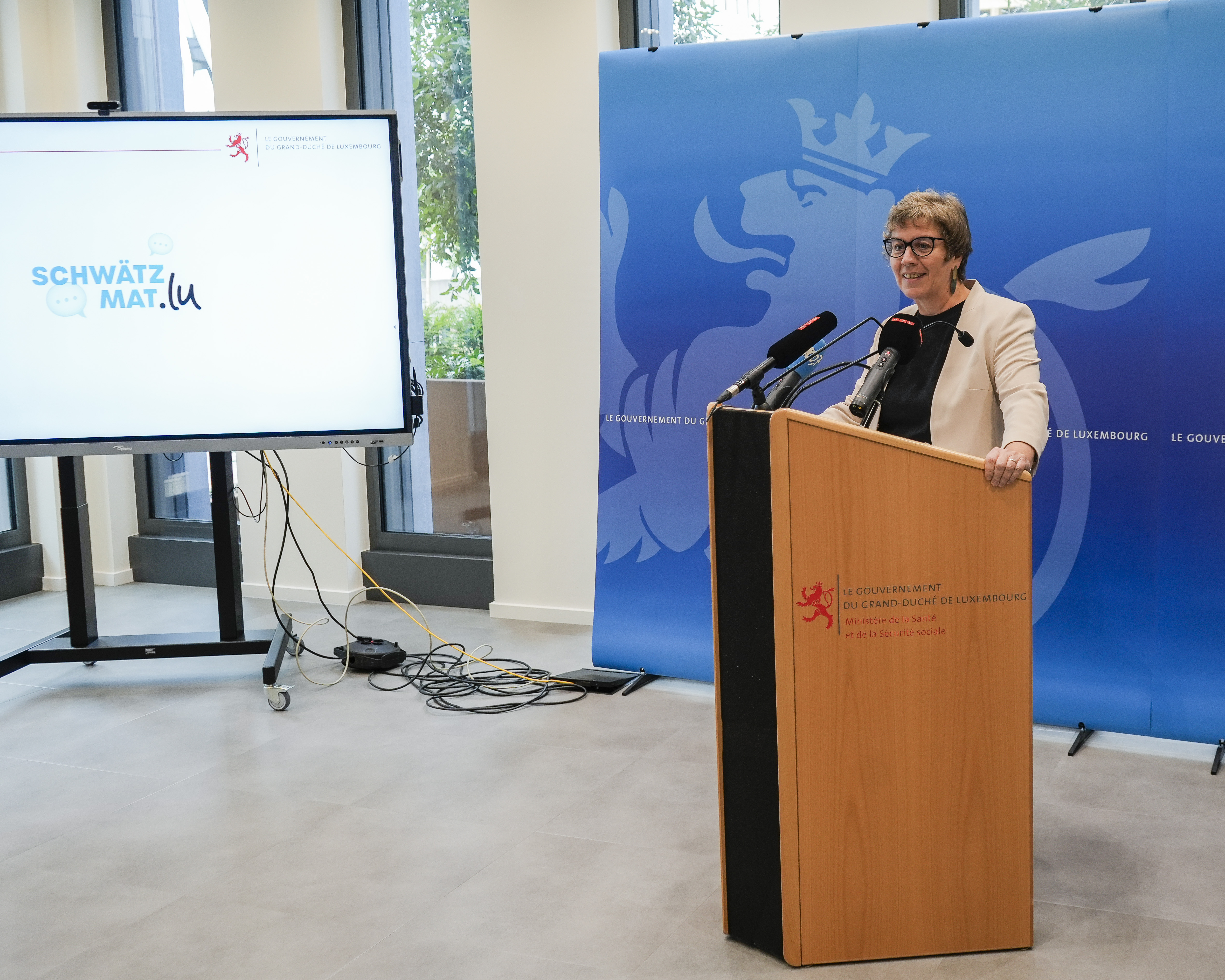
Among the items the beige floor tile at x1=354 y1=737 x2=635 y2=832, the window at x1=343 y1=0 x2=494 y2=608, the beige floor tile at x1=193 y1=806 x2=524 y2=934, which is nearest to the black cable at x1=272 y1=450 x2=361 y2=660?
the window at x1=343 y1=0 x2=494 y2=608

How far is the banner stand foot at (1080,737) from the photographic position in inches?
131

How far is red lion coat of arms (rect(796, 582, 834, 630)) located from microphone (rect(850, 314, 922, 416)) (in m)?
0.33

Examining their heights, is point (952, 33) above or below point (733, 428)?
above

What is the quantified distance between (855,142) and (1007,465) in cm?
182

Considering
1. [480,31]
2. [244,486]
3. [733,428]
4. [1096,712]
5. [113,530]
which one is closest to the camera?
[733,428]

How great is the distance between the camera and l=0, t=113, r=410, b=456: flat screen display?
3.88 m

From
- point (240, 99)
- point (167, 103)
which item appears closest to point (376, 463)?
point (240, 99)

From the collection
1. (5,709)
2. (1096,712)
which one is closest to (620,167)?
(1096,712)

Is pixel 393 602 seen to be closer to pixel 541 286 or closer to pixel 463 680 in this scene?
pixel 463 680

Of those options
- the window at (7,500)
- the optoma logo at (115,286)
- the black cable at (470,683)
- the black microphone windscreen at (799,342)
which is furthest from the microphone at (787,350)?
the window at (7,500)

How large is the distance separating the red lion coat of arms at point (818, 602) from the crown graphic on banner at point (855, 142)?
189 cm

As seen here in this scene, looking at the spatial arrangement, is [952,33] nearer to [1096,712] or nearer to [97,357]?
[1096,712]

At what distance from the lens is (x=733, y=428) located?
7.02ft

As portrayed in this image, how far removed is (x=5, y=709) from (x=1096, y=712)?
364 centimetres
